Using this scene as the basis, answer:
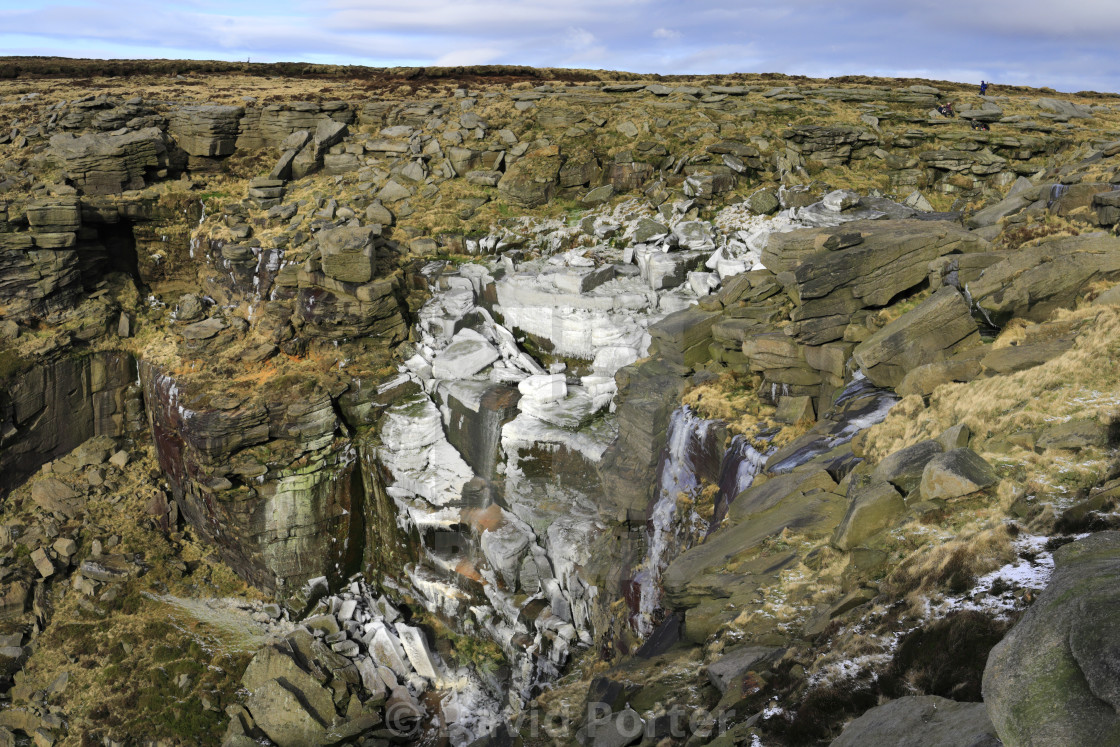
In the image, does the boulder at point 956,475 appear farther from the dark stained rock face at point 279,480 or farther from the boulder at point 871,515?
the dark stained rock face at point 279,480

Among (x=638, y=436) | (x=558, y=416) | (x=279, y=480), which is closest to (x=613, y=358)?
(x=558, y=416)

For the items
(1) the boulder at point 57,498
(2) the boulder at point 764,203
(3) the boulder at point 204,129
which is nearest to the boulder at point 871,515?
(2) the boulder at point 764,203

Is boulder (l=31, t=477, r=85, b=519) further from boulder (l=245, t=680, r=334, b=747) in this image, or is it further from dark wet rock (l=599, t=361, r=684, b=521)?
dark wet rock (l=599, t=361, r=684, b=521)

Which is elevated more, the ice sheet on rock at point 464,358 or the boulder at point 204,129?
the boulder at point 204,129

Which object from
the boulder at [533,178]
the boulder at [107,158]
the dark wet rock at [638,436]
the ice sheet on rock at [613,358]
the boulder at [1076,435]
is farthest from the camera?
the boulder at [107,158]

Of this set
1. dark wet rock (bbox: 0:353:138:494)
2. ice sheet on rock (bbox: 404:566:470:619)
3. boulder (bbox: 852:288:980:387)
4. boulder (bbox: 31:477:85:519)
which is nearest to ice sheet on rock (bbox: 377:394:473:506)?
ice sheet on rock (bbox: 404:566:470:619)

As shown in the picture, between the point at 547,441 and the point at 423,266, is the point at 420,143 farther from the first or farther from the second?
the point at 547,441

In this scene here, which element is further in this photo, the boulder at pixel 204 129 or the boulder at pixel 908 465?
the boulder at pixel 204 129
